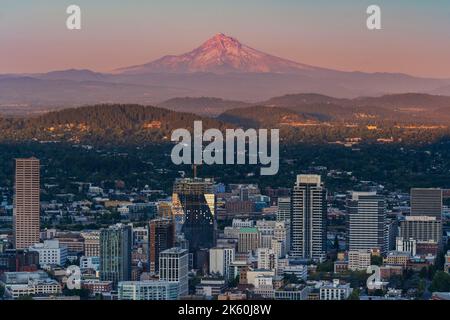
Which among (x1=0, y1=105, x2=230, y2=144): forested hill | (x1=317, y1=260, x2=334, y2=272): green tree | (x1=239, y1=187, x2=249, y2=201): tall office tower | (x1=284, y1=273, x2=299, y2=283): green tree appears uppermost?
(x1=0, y1=105, x2=230, y2=144): forested hill

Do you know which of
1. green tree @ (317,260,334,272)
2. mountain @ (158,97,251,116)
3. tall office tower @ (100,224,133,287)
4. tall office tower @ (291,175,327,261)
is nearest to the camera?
tall office tower @ (100,224,133,287)

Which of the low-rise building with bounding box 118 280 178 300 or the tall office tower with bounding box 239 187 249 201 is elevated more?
the tall office tower with bounding box 239 187 249 201

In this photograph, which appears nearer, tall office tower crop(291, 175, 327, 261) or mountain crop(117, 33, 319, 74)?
tall office tower crop(291, 175, 327, 261)

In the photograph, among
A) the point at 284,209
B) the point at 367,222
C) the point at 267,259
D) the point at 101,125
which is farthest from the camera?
the point at 101,125

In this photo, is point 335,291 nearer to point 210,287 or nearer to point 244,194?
point 210,287

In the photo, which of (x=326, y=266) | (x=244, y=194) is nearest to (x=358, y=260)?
(x=326, y=266)

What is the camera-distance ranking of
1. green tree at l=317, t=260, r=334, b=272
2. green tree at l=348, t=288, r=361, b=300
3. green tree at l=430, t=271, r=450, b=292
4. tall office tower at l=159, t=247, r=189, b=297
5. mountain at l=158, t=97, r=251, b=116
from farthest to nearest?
1. mountain at l=158, t=97, r=251, b=116
2. green tree at l=317, t=260, r=334, b=272
3. tall office tower at l=159, t=247, r=189, b=297
4. green tree at l=430, t=271, r=450, b=292
5. green tree at l=348, t=288, r=361, b=300

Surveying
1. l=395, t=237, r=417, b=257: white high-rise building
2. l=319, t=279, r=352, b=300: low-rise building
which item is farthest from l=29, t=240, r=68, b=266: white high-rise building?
l=319, t=279, r=352, b=300: low-rise building

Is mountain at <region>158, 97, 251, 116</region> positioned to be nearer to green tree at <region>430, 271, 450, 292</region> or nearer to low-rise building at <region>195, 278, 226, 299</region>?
low-rise building at <region>195, 278, 226, 299</region>
